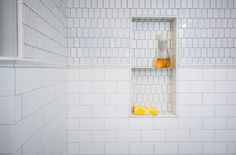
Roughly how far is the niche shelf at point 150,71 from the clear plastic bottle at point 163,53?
0.04 metres

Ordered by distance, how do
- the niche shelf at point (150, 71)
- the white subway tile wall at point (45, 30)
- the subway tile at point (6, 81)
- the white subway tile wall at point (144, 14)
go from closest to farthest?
the subway tile at point (6, 81), the white subway tile wall at point (45, 30), the white subway tile wall at point (144, 14), the niche shelf at point (150, 71)

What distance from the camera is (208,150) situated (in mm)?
1997

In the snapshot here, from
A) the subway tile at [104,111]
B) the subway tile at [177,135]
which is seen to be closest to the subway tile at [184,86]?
the subway tile at [177,135]

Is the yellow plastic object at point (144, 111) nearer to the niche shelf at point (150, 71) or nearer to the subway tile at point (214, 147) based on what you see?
the niche shelf at point (150, 71)

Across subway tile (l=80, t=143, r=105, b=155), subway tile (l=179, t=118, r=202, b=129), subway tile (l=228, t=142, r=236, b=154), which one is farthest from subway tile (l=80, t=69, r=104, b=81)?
subway tile (l=228, t=142, r=236, b=154)

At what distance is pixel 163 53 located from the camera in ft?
6.71

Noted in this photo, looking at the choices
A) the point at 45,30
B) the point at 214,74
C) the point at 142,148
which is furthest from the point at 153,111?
the point at 45,30

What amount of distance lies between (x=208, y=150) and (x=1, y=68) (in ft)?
5.92

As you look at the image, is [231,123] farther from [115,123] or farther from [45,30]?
[45,30]

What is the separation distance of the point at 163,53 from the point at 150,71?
196 mm

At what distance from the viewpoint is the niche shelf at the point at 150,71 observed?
206cm

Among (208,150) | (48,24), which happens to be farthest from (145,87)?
(48,24)

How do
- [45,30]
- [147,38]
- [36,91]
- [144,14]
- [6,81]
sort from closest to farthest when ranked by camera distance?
[6,81] → [36,91] → [45,30] → [144,14] → [147,38]

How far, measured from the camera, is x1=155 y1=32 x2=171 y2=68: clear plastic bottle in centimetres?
202
